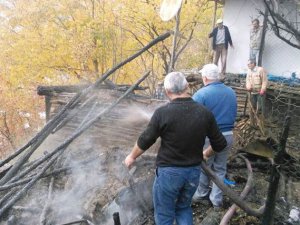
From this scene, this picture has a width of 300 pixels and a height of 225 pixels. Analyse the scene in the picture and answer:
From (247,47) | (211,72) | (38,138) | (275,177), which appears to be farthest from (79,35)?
(275,177)

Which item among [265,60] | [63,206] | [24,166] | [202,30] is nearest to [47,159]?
[24,166]

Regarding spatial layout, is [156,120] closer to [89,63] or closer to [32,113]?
[89,63]

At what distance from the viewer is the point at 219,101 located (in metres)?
4.65

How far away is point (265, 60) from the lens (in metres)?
12.0

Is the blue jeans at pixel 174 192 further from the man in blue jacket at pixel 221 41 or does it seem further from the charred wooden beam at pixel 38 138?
the man in blue jacket at pixel 221 41

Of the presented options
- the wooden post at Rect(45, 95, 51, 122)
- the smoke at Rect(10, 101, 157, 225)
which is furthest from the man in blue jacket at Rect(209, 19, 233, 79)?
the smoke at Rect(10, 101, 157, 225)

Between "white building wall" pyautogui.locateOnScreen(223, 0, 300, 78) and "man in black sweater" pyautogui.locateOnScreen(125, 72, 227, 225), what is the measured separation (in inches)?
343

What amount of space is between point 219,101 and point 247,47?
8847 mm

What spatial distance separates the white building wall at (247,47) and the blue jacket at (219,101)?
7.60 meters

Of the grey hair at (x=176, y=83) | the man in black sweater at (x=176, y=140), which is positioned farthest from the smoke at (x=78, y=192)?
the grey hair at (x=176, y=83)

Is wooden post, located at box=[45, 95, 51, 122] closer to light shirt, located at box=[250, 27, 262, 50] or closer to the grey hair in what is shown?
the grey hair

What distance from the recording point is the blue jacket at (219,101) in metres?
4.61

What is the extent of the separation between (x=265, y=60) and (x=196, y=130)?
9.44 metres

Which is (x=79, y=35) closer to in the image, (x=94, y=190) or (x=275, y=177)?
(x=94, y=190)
